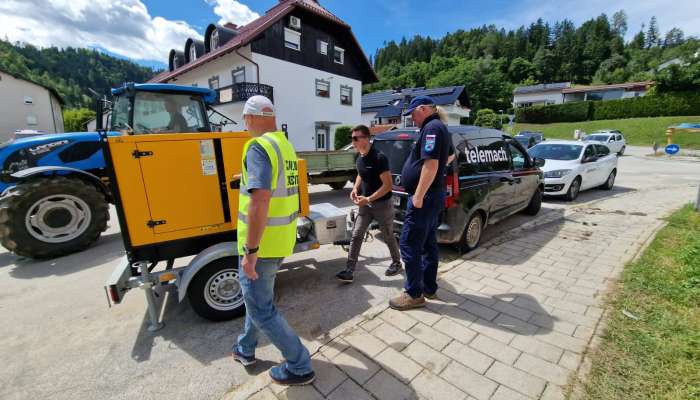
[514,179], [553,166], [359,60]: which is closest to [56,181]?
[514,179]

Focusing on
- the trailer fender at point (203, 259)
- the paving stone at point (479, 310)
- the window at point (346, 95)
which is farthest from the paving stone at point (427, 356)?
→ the window at point (346, 95)

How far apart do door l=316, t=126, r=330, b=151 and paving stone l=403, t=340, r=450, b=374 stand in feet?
65.5

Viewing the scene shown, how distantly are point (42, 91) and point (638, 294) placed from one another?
145 feet

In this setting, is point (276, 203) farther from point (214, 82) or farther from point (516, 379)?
point (214, 82)

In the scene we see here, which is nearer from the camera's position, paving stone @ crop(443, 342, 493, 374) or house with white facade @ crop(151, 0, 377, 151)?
paving stone @ crop(443, 342, 493, 374)

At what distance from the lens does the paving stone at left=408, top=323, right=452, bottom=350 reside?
2.49 m

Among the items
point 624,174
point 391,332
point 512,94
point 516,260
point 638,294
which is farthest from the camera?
point 512,94

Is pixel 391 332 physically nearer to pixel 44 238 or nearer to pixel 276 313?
pixel 276 313

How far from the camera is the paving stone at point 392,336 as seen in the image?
2.49 m

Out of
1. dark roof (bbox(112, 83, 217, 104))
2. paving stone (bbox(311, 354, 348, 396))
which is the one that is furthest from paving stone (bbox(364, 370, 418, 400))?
dark roof (bbox(112, 83, 217, 104))

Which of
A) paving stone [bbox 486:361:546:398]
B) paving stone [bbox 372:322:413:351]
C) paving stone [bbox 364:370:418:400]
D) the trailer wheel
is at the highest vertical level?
the trailer wheel

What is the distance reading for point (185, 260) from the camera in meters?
4.31

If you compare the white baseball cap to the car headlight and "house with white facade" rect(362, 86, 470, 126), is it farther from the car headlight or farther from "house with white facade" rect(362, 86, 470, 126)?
"house with white facade" rect(362, 86, 470, 126)

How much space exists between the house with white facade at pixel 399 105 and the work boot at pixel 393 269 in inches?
1329
